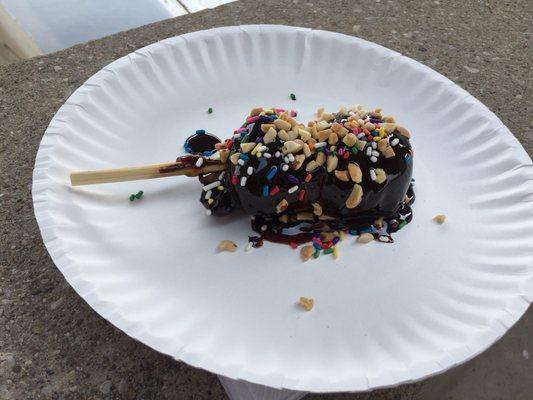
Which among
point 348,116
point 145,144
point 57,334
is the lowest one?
point 57,334

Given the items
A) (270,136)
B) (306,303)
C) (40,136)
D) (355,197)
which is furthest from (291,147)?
(40,136)

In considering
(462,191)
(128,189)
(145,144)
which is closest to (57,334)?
(128,189)

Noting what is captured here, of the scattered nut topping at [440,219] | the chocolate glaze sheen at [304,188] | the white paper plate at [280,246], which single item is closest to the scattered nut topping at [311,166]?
the chocolate glaze sheen at [304,188]

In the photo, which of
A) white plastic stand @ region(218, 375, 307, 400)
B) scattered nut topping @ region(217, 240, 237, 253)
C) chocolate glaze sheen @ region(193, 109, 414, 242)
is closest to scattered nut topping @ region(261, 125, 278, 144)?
chocolate glaze sheen @ region(193, 109, 414, 242)

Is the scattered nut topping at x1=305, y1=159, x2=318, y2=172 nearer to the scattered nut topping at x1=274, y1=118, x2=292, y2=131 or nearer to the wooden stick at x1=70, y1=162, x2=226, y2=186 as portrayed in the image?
the scattered nut topping at x1=274, y1=118, x2=292, y2=131

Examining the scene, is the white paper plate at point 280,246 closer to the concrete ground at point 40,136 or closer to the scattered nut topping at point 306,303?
the scattered nut topping at point 306,303

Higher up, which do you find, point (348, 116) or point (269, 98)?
point (348, 116)

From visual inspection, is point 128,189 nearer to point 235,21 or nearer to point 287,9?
point 235,21
